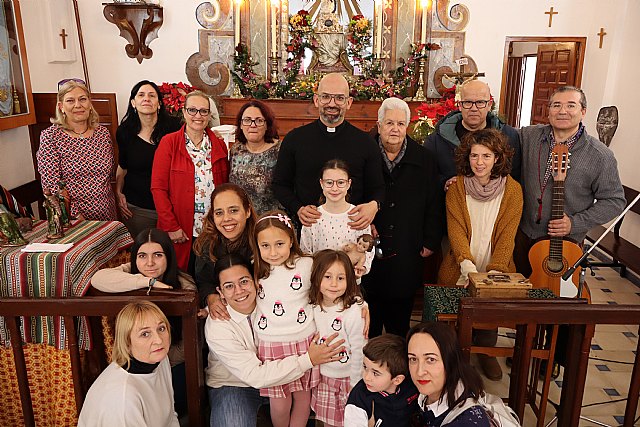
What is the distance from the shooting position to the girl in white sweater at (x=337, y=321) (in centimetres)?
245

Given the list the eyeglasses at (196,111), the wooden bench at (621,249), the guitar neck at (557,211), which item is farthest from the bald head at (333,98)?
the wooden bench at (621,249)

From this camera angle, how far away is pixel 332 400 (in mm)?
2559

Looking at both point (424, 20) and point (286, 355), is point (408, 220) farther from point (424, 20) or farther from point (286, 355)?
point (424, 20)

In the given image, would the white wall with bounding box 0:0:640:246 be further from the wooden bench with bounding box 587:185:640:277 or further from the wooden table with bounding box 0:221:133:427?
the wooden table with bounding box 0:221:133:427

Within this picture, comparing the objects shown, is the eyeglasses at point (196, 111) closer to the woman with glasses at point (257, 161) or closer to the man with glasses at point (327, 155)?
the woman with glasses at point (257, 161)

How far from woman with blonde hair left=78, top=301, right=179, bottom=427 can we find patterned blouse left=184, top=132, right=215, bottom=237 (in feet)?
4.11

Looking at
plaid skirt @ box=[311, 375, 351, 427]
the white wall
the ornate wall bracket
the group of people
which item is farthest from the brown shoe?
the ornate wall bracket

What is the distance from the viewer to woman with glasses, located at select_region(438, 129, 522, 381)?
303 cm

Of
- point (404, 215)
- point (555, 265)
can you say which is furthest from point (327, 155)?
point (555, 265)

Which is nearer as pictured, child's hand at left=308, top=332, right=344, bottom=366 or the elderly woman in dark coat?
child's hand at left=308, top=332, right=344, bottom=366

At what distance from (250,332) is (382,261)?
1.08 meters

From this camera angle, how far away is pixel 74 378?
2373 millimetres

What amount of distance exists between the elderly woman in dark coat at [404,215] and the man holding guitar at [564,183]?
59cm

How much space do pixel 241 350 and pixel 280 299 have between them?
30 cm
